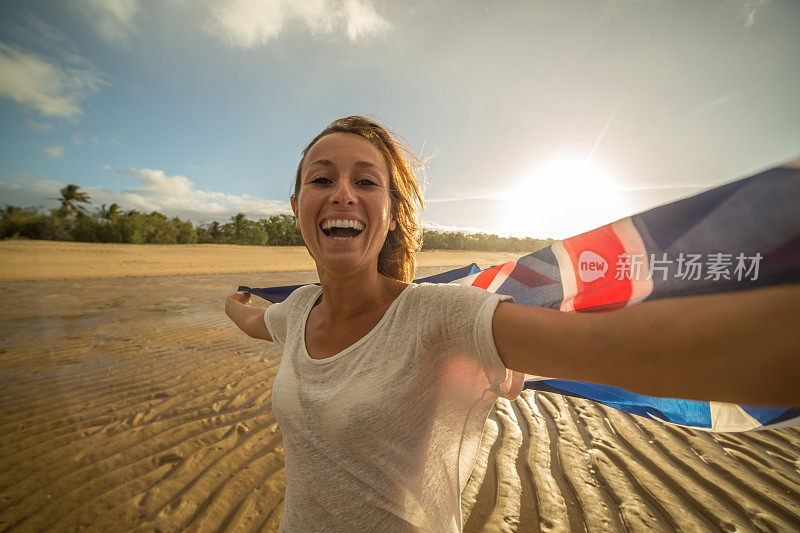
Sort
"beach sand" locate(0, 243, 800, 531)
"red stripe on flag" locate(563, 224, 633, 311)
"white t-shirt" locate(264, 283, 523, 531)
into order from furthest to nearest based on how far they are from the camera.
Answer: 1. "beach sand" locate(0, 243, 800, 531)
2. "red stripe on flag" locate(563, 224, 633, 311)
3. "white t-shirt" locate(264, 283, 523, 531)

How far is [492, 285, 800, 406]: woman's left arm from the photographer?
2.21 feet

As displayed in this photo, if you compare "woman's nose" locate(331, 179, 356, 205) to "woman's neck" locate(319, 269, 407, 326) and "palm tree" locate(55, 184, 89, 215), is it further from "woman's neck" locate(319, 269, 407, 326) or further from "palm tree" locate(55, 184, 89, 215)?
"palm tree" locate(55, 184, 89, 215)

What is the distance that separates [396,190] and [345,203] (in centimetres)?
41

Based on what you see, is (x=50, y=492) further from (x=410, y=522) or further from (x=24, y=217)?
(x=24, y=217)

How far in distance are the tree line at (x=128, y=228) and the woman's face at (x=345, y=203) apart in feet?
70.0

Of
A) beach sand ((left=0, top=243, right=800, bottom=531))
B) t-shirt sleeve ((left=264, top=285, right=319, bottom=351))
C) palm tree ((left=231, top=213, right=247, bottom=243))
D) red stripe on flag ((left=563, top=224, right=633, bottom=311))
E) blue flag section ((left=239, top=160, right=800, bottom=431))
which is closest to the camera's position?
blue flag section ((left=239, top=160, right=800, bottom=431))

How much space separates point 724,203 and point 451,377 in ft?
4.92

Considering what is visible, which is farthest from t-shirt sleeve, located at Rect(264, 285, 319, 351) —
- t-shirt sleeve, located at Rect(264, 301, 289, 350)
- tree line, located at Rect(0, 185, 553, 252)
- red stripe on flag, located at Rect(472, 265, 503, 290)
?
tree line, located at Rect(0, 185, 553, 252)

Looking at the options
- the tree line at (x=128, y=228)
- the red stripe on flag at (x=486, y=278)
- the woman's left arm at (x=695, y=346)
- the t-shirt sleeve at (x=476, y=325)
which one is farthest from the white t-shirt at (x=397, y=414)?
the tree line at (x=128, y=228)

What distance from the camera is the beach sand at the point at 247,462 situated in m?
2.53

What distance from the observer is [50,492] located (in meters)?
2.76

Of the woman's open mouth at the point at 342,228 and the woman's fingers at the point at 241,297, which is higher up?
the woman's open mouth at the point at 342,228

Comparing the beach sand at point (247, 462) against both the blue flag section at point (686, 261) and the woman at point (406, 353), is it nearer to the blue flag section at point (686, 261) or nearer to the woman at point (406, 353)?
the blue flag section at point (686, 261)

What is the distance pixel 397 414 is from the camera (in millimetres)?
1147
